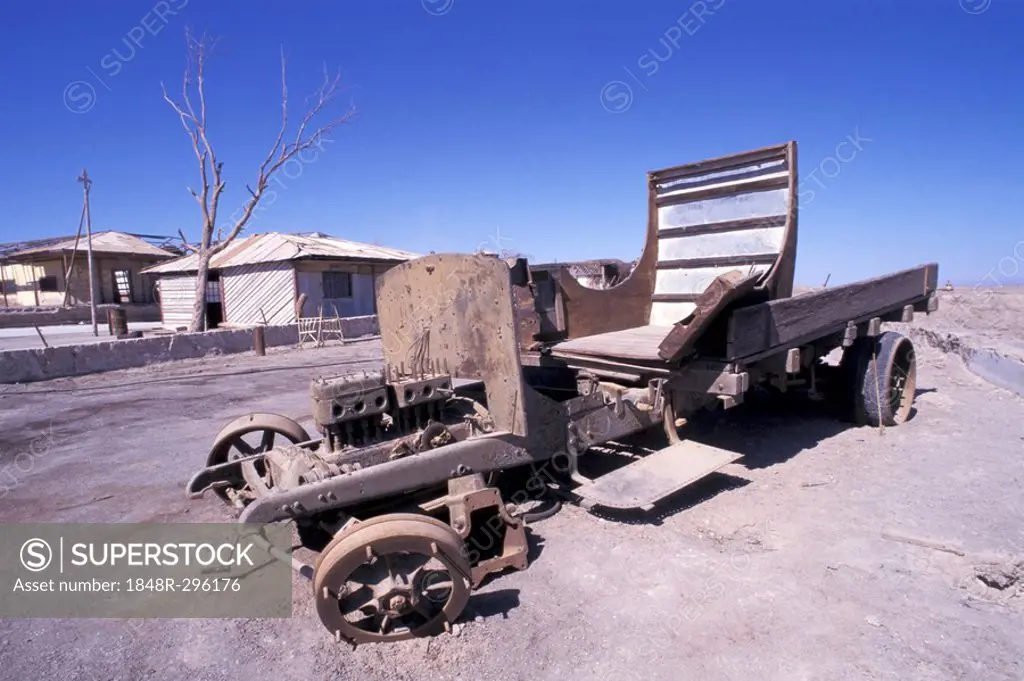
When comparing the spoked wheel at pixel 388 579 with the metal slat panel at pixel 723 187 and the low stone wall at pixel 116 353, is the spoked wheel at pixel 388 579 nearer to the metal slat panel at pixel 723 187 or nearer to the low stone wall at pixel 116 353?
the metal slat panel at pixel 723 187

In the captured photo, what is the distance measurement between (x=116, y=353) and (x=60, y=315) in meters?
19.0

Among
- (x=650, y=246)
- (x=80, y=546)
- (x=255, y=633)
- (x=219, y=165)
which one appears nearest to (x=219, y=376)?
(x=80, y=546)

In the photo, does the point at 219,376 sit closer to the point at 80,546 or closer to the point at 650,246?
the point at 80,546

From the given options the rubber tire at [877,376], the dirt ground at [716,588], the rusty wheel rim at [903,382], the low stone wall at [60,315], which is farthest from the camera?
the low stone wall at [60,315]

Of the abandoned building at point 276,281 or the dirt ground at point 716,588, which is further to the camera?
the abandoned building at point 276,281

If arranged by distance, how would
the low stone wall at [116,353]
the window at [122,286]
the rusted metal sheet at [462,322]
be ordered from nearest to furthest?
the rusted metal sheet at [462,322], the low stone wall at [116,353], the window at [122,286]

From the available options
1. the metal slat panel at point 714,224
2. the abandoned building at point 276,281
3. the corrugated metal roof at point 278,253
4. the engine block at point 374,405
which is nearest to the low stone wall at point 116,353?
the abandoned building at point 276,281

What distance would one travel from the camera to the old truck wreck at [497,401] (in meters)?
2.88

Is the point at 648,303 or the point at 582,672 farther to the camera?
the point at 648,303

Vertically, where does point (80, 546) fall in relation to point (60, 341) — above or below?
below

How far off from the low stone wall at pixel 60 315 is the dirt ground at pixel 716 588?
2484cm

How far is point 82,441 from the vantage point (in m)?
6.59

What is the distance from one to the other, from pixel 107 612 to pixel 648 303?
5.42 metres

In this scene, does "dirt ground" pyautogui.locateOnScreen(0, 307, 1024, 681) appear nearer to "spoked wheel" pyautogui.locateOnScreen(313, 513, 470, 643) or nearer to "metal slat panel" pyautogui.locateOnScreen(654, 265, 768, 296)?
"spoked wheel" pyautogui.locateOnScreen(313, 513, 470, 643)
